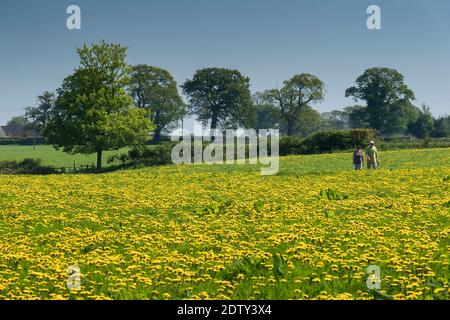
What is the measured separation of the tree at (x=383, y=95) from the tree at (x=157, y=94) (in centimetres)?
4614

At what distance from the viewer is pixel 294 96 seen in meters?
136

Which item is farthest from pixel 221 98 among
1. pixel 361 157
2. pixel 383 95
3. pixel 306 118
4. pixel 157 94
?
pixel 361 157

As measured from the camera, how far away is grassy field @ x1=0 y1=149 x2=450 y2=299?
871 cm

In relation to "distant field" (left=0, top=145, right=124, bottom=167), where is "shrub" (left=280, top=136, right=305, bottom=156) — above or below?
above

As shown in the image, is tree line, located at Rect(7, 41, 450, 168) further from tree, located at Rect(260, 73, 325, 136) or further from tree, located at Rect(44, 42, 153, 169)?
tree, located at Rect(44, 42, 153, 169)

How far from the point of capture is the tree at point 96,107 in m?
63.6

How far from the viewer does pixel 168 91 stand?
12256cm

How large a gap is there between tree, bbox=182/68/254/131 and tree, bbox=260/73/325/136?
1053cm

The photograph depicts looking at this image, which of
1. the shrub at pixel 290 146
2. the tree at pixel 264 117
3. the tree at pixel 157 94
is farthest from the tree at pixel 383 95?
the shrub at pixel 290 146

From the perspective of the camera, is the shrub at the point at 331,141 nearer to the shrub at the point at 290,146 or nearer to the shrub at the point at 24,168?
the shrub at the point at 290,146

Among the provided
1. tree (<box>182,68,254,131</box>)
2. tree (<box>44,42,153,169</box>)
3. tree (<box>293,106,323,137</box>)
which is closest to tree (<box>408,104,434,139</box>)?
tree (<box>293,106,323,137</box>)
